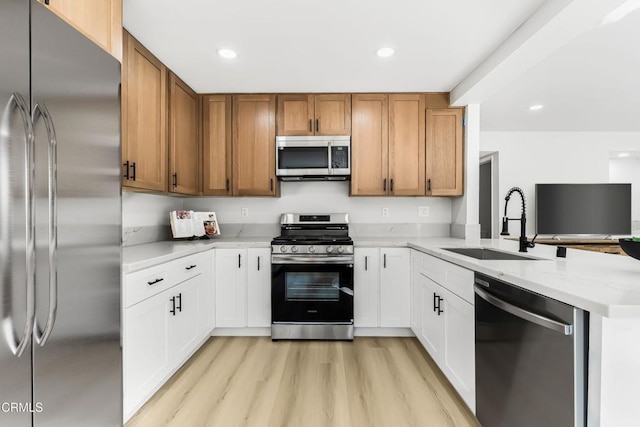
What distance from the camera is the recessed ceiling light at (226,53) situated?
2236mm

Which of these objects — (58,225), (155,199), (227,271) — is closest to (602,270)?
(58,225)

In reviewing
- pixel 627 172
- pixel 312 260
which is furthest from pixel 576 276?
pixel 627 172

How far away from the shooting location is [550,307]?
1.07 meters

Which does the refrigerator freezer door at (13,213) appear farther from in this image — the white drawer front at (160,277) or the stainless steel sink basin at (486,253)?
the stainless steel sink basin at (486,253)

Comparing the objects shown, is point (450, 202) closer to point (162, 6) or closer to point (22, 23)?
point (162, 6)

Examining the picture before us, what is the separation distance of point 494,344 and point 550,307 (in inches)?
17.2

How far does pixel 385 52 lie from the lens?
7.37ft

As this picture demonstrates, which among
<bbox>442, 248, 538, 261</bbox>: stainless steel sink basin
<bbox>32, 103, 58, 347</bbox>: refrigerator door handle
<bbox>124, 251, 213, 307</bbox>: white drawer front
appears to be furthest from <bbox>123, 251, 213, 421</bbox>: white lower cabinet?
<bbox>442, 248, 538, 261</bbox>: stainless steel sink basin

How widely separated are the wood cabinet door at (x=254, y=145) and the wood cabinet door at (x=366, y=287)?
43.6 inches

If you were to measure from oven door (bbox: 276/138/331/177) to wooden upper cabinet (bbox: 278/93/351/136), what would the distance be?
121 millimetres

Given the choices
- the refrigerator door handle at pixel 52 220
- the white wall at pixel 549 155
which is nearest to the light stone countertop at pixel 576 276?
the refrigerator door handle at pixel 52 220

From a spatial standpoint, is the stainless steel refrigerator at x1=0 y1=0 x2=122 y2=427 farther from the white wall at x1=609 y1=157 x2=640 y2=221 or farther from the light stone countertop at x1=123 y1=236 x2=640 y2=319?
the white wall at x1=609 y1=157 x2=640 y2=221

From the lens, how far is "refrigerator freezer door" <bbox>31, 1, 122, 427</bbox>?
981 mm

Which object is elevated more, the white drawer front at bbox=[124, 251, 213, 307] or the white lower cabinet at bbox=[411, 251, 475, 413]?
the white drawer front at bbox=[124, 251, 213, 307]
